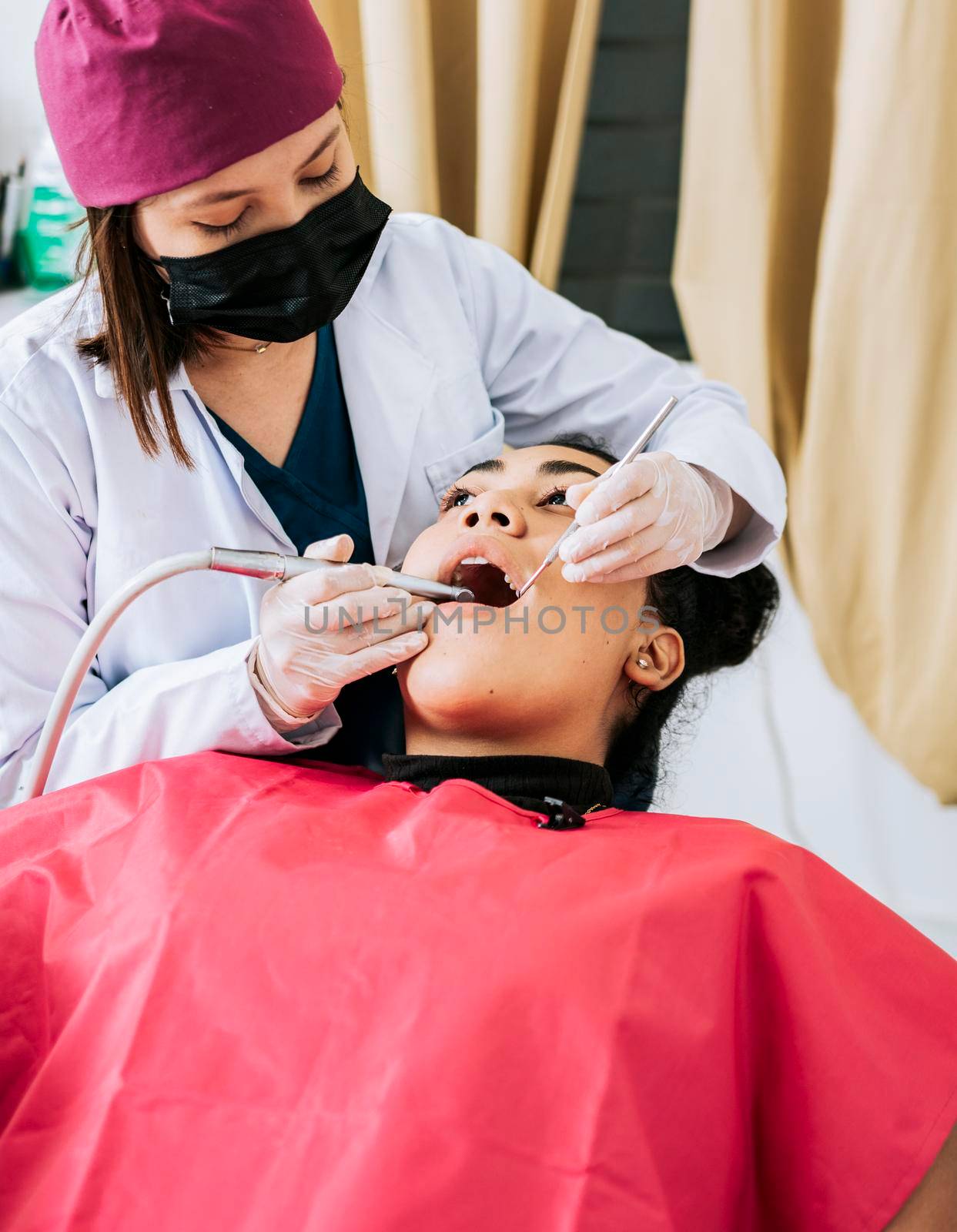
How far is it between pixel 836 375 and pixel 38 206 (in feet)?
5.36

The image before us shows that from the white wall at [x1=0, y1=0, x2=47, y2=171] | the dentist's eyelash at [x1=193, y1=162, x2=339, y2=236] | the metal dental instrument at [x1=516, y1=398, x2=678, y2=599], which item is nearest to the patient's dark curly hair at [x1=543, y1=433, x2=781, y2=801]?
the metal dental instrument at [x1=516, y1=398, x2=678, y2=599]

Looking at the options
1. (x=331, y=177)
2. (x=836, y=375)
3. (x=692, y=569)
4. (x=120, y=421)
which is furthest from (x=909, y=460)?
(x=120, y=421)

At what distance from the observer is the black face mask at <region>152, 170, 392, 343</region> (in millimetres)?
1155

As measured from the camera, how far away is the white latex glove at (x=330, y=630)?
47.8 inches

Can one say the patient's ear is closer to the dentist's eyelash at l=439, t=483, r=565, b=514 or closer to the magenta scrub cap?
the dentist's eyelash at l=439, t=483, r=565, b=514

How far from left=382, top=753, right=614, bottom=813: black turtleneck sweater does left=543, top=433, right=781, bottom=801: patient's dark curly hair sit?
177 mm

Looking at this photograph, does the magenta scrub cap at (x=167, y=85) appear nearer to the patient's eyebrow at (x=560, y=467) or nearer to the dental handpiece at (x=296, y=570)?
the dental handpiece at (x=296, y=570)

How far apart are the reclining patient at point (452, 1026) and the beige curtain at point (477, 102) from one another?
1316mm

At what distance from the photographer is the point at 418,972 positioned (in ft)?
3.24

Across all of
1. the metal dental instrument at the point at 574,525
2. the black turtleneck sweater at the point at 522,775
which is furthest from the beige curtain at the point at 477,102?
the black turtleneck sweater at the point at 522,775

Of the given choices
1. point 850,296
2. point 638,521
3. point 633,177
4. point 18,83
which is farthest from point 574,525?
point 18,83

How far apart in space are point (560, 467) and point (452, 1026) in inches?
29.2

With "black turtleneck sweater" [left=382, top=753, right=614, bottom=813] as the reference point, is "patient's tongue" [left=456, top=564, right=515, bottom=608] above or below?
above

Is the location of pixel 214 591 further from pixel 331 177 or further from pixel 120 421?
pixel 331 177
